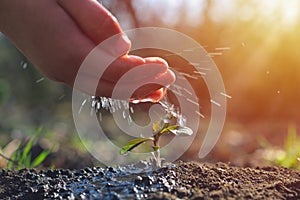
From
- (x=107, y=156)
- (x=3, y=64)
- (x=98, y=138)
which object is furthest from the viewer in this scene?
(x=3, y=64)

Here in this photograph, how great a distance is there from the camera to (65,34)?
1359mm

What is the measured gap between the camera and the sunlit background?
611cm

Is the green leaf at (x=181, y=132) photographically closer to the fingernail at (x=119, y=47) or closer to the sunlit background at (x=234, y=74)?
the fingernail at (x=119, y=47)

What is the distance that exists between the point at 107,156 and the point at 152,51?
1.75 m

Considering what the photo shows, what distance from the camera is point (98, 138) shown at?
6.18 metres

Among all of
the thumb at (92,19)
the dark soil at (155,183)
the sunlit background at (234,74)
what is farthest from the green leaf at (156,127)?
the sunlit background at (234,74)

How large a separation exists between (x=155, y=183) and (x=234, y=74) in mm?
6364

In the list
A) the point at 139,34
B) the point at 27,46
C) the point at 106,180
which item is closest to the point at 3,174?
the point at 106,180

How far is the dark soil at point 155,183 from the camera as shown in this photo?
138 cm

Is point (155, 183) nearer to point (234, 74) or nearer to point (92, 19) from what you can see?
point (92, 19)

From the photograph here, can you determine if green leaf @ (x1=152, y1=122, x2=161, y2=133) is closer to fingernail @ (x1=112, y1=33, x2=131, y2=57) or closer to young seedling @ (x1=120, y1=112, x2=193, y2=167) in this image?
young seedling @ (x1=120, y1=112, x2=193, y2=167)

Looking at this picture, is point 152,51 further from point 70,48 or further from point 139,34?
point 70,48

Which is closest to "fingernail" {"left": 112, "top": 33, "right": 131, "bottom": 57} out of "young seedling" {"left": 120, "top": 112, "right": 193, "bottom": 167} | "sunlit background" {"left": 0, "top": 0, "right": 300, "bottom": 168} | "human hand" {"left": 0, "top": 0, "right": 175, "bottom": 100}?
"human hand" {"left": 0, "top": 0, "right": 175, "bottom": 100}

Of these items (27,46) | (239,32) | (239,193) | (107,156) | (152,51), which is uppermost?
(239,32)
